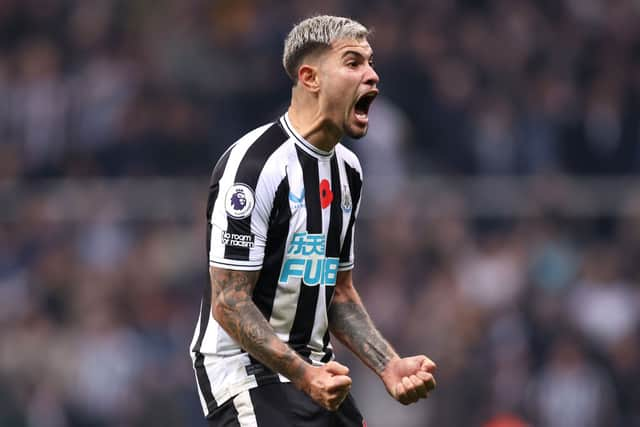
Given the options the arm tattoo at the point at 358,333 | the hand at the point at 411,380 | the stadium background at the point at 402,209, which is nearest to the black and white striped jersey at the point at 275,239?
the arm tattoo at the point at 358,333

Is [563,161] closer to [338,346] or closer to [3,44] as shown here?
[338,346]

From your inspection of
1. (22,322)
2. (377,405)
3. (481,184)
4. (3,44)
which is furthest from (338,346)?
(3,44)

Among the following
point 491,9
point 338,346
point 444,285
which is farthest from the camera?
point 491,9

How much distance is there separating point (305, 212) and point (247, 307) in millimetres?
475

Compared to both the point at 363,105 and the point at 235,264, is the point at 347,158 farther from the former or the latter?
the point at 235,264

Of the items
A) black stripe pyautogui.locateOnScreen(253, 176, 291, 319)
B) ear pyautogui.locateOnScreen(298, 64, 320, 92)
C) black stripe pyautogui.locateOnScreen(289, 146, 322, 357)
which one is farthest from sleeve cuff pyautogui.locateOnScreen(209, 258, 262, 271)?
ear pyautogui.locateOnScreen(298, 64, 320, 92)

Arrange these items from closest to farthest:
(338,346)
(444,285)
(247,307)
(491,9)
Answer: (247,307) < (338,346) < (444,285) < (491,9)

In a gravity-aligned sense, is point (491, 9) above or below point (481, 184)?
above

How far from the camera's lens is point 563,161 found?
1309 centimetres

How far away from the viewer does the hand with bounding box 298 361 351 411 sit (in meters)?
5.04

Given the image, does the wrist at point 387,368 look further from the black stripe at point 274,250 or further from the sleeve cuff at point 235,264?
the sleeve cuff at point 235,264

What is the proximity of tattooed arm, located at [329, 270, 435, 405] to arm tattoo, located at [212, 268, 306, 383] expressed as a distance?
0.48m

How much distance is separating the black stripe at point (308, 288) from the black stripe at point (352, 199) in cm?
26

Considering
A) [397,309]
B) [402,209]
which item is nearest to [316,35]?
[397,309]
